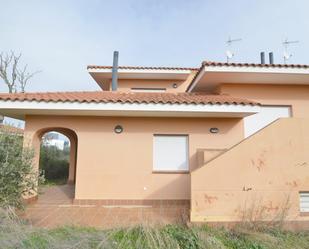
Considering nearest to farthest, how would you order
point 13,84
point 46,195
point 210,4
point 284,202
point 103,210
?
point 284,202, point 103,210, point 46,195, point 210,4, point 13,84

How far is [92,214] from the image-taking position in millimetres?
9195

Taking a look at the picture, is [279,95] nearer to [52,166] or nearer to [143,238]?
[143,238]

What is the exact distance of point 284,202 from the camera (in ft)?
25.3

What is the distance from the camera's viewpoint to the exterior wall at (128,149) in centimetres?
1088

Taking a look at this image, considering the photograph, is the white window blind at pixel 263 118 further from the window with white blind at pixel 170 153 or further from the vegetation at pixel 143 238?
the vegetation at pixel 143 238

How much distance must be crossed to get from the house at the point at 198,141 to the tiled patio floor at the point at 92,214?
0.64 m

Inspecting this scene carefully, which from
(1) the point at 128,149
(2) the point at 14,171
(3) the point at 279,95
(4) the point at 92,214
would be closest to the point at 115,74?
(1) the point at 128,149

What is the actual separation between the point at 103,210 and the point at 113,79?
10.2 meters

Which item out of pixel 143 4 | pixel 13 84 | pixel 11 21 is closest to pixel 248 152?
pixel 143 4

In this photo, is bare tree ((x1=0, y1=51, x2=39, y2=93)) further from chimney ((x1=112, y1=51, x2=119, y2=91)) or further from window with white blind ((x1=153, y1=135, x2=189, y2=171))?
window with white blind ((x1=153, y1=135, x2=189, y2=171))

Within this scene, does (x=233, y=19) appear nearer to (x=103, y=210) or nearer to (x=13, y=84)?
(x=103, y=210)

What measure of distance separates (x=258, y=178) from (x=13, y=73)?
34.7 m

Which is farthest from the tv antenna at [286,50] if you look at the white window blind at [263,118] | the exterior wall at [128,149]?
the exterior wall at [128,149]

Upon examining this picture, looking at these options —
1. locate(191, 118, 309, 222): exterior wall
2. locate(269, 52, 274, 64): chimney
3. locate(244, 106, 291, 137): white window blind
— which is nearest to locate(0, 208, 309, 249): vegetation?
locate(191, 118, 309, 222): exterior wall
